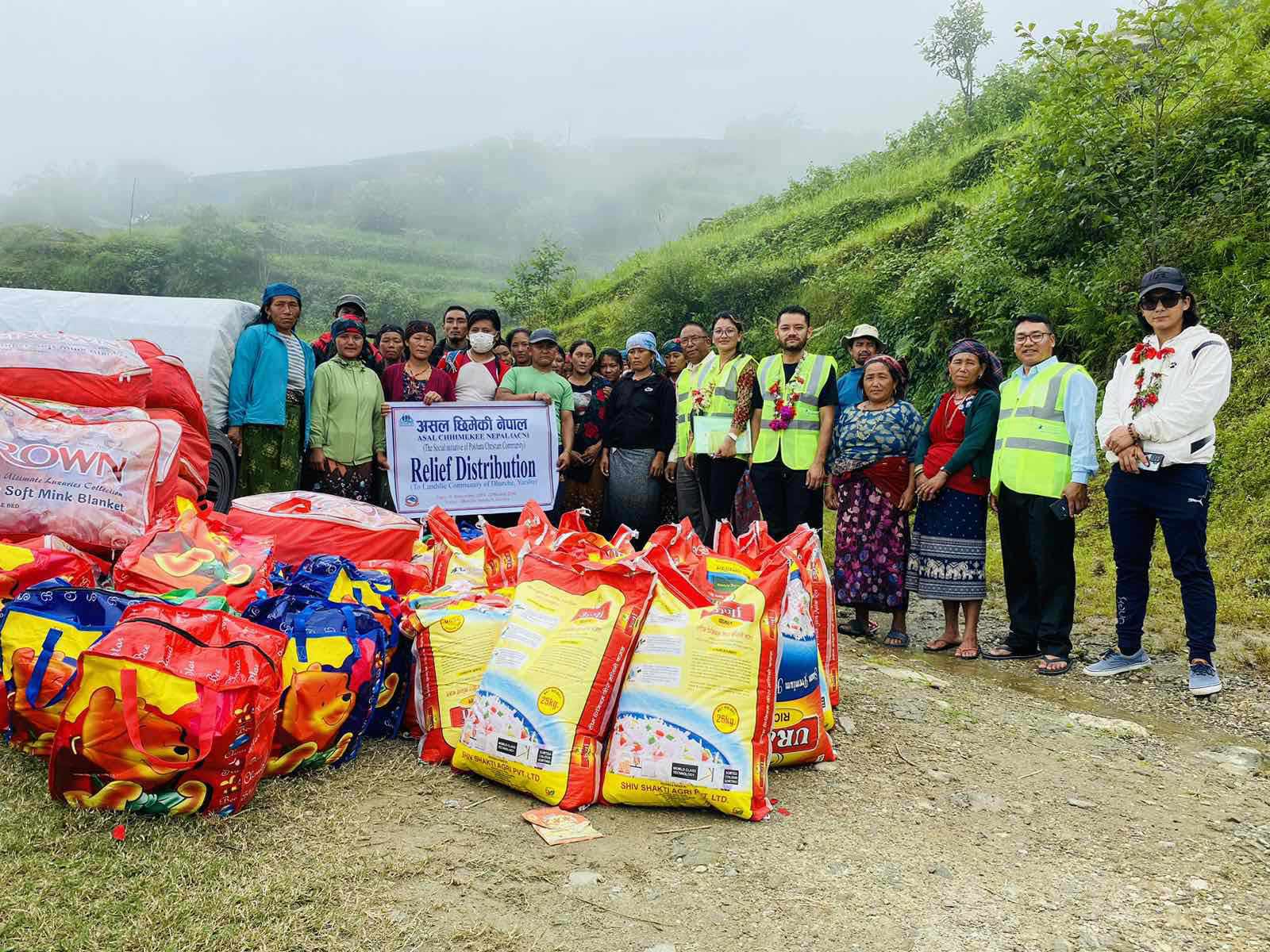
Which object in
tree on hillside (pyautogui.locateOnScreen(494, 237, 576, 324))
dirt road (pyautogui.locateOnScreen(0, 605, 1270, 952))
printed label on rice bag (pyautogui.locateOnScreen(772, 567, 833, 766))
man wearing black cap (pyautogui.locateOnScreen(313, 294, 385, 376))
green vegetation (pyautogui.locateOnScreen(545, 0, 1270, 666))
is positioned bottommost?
dirt road (pyautogui.locateOnScreen(0, 605, 1270, 952))

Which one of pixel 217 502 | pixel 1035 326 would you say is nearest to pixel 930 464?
pixel 1035 326

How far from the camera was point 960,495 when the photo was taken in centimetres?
453

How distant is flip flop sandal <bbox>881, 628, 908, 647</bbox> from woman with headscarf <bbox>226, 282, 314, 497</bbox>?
343cm

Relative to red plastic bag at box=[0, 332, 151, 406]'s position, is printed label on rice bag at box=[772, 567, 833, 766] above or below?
below

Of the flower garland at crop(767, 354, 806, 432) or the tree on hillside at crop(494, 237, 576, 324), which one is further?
the tree on hillside at crop(494, 237, 576, 324)

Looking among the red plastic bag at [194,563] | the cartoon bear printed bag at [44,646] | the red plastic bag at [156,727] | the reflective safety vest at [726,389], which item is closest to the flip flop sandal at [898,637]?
the reflective safety vest at [726,389]

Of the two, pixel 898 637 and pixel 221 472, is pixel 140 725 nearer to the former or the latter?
pixel 221 472

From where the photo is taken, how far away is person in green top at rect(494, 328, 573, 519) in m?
5.99

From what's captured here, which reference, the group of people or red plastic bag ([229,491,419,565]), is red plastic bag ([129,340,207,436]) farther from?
red plastic bag ([229,491,419,565])

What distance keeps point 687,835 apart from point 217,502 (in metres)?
3.56

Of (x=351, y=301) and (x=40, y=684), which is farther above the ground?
(x=351, y=301)

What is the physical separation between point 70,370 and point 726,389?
3.37 metres

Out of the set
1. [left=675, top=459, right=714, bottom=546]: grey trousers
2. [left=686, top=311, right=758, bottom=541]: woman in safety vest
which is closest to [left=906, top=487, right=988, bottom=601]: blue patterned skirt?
[left=686, top=311, right=758, bottom=541]: woman in safety vest

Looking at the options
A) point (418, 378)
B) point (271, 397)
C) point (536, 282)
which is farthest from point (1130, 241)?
point (536, 282)
